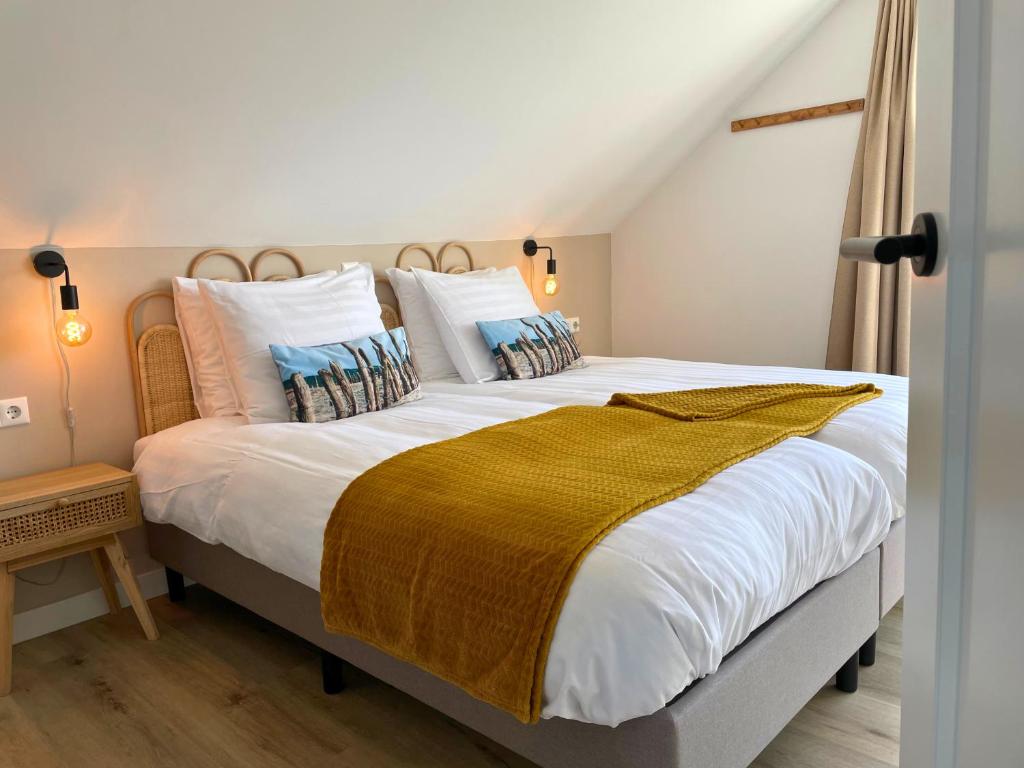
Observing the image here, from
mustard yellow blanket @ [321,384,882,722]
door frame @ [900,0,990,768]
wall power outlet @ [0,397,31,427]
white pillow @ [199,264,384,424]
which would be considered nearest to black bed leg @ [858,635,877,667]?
mustard yellow blanket @ [321,384,882,722]

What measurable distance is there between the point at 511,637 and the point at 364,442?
959mm

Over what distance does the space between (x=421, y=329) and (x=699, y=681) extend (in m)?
2.27

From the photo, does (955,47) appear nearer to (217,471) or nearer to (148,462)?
(217,471)

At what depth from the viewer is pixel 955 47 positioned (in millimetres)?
635

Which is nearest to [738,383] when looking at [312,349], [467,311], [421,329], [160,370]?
[467,311]

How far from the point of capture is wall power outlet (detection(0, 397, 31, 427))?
2.52 metres

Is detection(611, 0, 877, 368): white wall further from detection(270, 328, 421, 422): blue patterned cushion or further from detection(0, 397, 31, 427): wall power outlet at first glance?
detection(0, 397, 31, 427): wall power outlet

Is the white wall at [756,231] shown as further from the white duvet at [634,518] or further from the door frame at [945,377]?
the door frame at [945,377]

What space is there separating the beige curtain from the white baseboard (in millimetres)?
3302

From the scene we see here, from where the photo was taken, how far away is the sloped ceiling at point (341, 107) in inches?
88.4

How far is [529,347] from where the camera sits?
3393 mm

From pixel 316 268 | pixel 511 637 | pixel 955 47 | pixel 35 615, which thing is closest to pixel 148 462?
pixel 35 615

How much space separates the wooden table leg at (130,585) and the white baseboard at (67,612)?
11.8 inches

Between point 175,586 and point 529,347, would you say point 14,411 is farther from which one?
point 529,347
